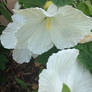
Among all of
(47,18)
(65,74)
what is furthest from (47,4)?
(65,74)

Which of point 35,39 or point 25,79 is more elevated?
point 35,39

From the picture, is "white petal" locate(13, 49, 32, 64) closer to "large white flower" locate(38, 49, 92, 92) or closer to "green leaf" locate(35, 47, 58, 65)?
"green leaf" locate(35, 47, 58, 65)

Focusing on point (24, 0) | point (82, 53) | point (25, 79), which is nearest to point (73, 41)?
point (82, 53)

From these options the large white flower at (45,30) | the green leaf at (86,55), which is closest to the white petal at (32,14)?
the large white flower at (45,30)

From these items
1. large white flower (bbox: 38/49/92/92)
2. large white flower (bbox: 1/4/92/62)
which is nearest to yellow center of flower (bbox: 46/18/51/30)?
large white flower (bbox: 1/4/92/62)

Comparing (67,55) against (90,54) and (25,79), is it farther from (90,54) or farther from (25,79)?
(25,79)

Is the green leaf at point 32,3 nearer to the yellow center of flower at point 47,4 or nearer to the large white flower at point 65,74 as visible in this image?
the yellow center of flower at point 47,4
